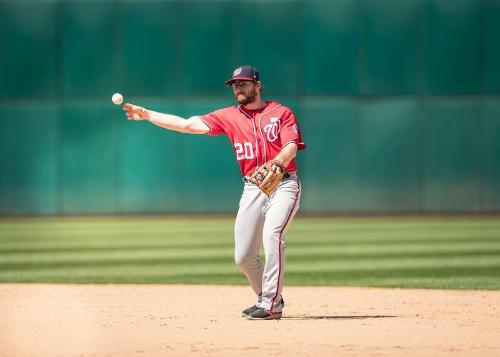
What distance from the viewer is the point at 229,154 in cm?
2188

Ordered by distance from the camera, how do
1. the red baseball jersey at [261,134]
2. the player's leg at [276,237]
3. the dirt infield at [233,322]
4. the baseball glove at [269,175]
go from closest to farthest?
the dirt infield at [233,322]
the baseball glove at [269,175]
the player's leg at [276,237]
the red baseball jersey at [261,134]

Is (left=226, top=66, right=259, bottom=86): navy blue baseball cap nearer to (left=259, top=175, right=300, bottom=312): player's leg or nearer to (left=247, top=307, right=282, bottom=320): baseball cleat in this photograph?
(left=259, top=175, right=300, bottom=312): player's leg

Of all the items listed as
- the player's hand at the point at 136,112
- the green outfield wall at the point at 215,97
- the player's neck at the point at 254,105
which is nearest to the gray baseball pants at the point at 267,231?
the player's neck at the point at 254,105

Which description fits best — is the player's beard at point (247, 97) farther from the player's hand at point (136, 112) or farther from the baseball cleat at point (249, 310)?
the baseball cleat at point (249, 310)

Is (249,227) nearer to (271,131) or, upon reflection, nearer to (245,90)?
(271,131)

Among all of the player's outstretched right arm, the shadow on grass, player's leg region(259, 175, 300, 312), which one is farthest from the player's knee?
the player's outstretched right arm

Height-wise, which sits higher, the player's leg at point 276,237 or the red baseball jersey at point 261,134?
the red baseball jersey at point 261,134

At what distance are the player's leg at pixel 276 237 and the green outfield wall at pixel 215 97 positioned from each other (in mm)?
14314

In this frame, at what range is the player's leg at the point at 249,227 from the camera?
762cm

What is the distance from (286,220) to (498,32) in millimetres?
15739

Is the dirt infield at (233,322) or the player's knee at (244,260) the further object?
the player's knee at (244,260)

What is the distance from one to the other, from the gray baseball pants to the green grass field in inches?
135

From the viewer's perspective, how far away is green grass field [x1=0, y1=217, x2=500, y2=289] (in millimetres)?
11570

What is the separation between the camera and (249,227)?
7652 millimetres
